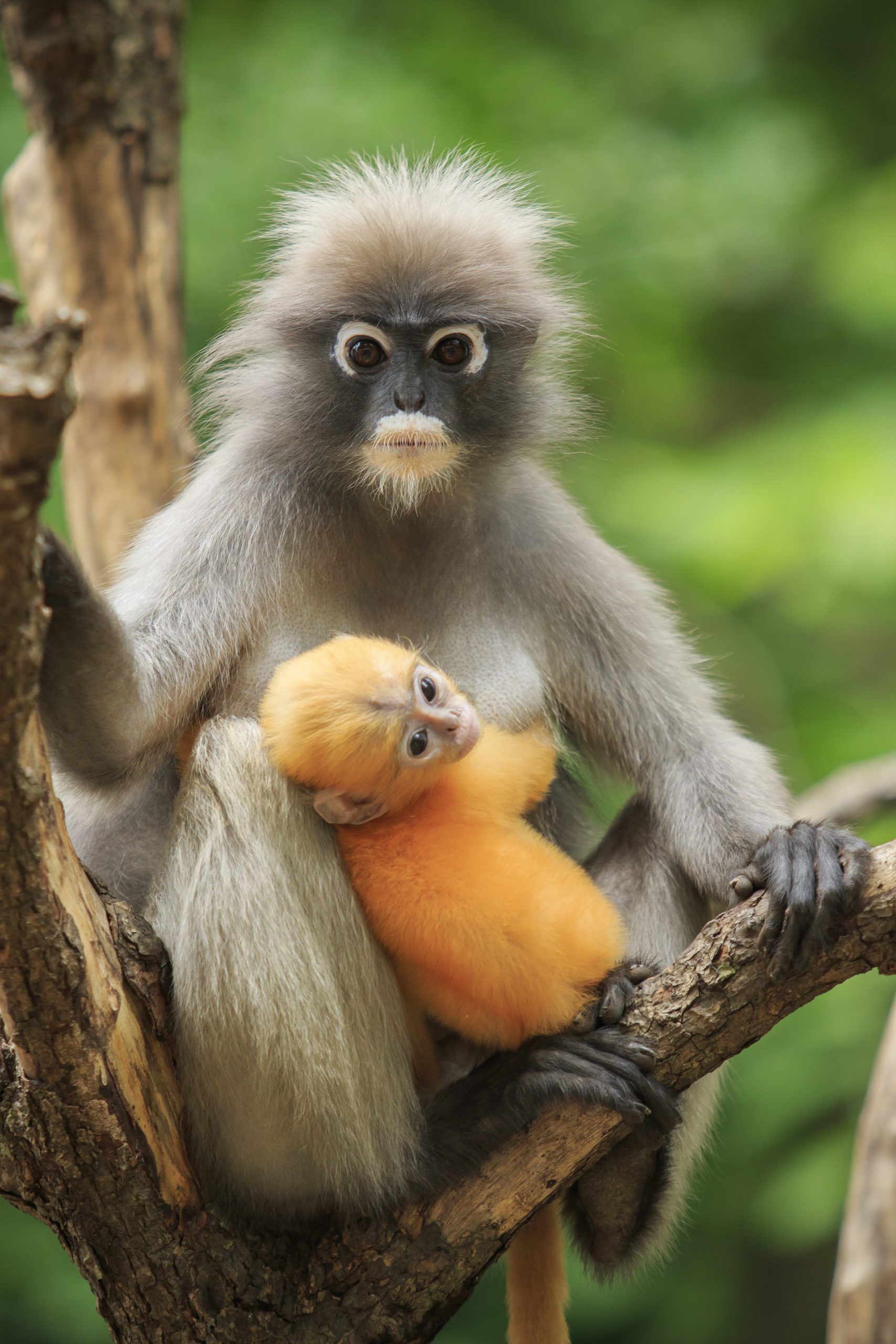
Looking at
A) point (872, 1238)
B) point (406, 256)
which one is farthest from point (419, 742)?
point (872, 1238)

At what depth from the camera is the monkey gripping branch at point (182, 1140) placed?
2.33m

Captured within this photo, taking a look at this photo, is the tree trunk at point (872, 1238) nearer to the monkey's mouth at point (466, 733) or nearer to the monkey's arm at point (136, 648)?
the monkey's mouth at point (466, 733)

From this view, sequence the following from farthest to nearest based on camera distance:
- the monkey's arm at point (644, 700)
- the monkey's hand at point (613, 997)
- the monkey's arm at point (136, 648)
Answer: the monkey's arm at point (644, 700)
the monkey's hand at point (613, 997)
the monkey's arm at point (136, 648)

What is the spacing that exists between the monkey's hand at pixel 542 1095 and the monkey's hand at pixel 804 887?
14.4 inches

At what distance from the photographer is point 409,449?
2939mm

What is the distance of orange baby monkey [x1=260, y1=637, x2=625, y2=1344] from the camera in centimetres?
265

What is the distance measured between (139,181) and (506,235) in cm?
174

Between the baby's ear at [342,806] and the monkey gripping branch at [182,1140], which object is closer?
the monkey gripping branch at [182,1140]

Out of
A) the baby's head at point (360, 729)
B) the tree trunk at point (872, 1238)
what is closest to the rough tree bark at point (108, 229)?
the baby's head at point (360, 729)

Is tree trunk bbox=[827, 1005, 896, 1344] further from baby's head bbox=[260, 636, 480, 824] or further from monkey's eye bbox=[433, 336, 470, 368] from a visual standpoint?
monkey's eye bbox=[433, 336, 470, 368]

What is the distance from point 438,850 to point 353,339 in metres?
1.21

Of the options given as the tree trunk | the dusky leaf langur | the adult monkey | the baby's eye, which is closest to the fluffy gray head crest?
the adult monkey

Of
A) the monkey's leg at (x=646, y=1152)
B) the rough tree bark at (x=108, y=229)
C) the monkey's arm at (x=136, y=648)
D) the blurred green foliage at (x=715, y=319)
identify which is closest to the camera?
the monkey's arm at (x=136, y=648)

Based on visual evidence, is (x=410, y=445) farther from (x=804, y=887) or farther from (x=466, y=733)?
(x=804, y=887)
